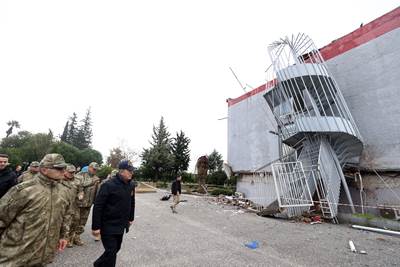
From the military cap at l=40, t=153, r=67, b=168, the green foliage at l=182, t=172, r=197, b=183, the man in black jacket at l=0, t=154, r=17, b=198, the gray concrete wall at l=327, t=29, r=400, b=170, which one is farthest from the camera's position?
the green foliage at l=182, t=172, r=197, b=183

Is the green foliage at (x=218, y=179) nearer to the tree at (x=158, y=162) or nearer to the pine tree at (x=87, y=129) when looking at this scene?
the tree at (x=158, y=162)

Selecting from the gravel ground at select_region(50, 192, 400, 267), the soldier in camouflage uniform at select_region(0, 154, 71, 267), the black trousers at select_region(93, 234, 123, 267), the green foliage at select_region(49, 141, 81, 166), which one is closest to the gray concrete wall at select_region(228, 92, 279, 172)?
the gravel ground at select_region(50, 192, 400, 267)

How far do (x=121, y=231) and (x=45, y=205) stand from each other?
1.13m

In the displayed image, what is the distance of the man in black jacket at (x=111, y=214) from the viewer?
2.93m

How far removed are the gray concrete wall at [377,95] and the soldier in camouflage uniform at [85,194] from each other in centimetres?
1240

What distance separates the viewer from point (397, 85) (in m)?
10.3

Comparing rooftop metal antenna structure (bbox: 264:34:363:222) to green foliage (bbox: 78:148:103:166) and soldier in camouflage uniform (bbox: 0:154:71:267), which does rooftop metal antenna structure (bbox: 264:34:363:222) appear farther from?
green foliage (bbox: 78:148:103:166)

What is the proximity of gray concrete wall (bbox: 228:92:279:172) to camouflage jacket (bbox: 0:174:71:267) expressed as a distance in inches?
589

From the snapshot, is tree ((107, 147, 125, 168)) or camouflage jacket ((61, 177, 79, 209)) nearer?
camouflage jacket ((61, 177, 79, 209))

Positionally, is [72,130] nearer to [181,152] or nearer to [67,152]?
[67,152]

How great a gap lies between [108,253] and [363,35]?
15.2 m

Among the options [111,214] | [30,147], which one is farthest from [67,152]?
[111,214]

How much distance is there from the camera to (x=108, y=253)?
290cm

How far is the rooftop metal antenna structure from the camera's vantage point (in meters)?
9.68
